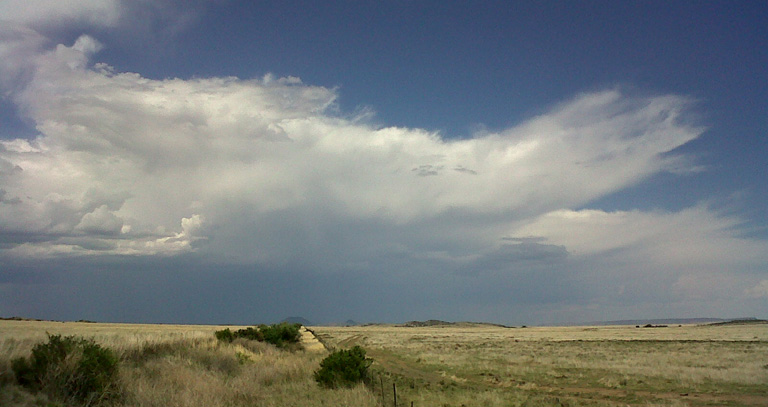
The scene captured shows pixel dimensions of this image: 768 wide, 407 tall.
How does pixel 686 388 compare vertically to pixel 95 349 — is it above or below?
below

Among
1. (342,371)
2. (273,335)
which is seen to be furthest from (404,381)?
(273,335)

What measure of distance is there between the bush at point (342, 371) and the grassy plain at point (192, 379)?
1.62 ft

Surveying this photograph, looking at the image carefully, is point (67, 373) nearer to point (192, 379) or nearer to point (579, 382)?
point (192, 379)

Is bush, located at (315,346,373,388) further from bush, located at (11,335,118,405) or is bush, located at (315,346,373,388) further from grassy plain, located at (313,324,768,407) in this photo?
bush, located at (11,335,118,405)

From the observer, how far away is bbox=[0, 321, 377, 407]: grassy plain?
11.2 m

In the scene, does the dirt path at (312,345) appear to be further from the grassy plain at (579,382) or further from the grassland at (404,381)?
the grassy plain at (579,382)

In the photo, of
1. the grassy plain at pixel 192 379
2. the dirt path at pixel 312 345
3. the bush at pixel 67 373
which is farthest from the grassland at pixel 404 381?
the dirt path at pixel 312 345

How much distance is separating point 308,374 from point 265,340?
19.6 m

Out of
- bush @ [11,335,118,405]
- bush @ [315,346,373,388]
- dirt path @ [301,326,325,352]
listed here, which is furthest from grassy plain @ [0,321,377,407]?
dirt path @ [301,326,325,352]

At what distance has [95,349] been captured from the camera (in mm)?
12219

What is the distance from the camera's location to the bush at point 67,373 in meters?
10.5

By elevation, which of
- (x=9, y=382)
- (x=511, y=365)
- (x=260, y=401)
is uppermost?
(x=9, y=382)

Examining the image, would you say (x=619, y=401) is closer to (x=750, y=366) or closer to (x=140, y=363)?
(x=750, y=366)

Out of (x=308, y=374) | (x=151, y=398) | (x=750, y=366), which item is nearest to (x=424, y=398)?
(x=308, y=374)
